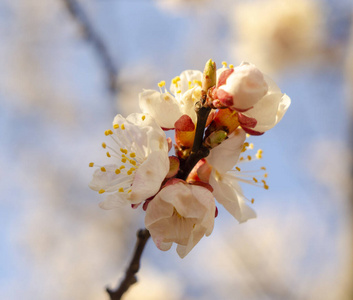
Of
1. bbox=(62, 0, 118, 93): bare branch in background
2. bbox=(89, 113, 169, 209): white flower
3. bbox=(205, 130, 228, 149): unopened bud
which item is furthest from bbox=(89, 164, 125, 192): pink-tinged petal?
bbox=(62, 0, 118, 93): bare branch in background

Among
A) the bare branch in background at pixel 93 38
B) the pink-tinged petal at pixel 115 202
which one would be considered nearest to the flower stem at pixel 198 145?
the pink-tinged petal at pixel 115 202

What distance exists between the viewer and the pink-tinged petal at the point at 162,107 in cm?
80

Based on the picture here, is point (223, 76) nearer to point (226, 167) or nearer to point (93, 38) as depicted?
point (226, 167)

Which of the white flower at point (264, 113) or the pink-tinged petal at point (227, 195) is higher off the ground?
the white flower at point (264, 113)

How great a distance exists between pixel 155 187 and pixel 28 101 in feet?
15.4

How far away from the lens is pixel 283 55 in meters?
3.77

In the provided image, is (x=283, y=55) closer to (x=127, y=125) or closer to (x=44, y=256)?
(x=127, y=125)

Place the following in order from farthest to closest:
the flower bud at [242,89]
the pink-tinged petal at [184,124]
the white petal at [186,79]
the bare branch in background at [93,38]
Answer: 1. the bare branch in background at [93,38]
2. the white petal at [186,79]
3. the pink-tinged petal at [184,124]
4. the flower bud at [242,89]

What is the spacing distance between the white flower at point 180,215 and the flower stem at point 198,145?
0.04 m

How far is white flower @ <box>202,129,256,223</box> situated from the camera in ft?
2.50

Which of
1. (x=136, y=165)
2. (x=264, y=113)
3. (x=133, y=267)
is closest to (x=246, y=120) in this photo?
(x=264, y=113)

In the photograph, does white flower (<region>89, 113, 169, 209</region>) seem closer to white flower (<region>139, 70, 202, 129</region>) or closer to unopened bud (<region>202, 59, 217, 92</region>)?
white flower (<region>139, 70, 202, 129</region>)

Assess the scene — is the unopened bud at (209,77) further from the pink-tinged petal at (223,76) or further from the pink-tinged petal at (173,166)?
the pink-tinged petal at (173,166)

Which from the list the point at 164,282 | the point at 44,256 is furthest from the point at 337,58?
the point at 44,256
